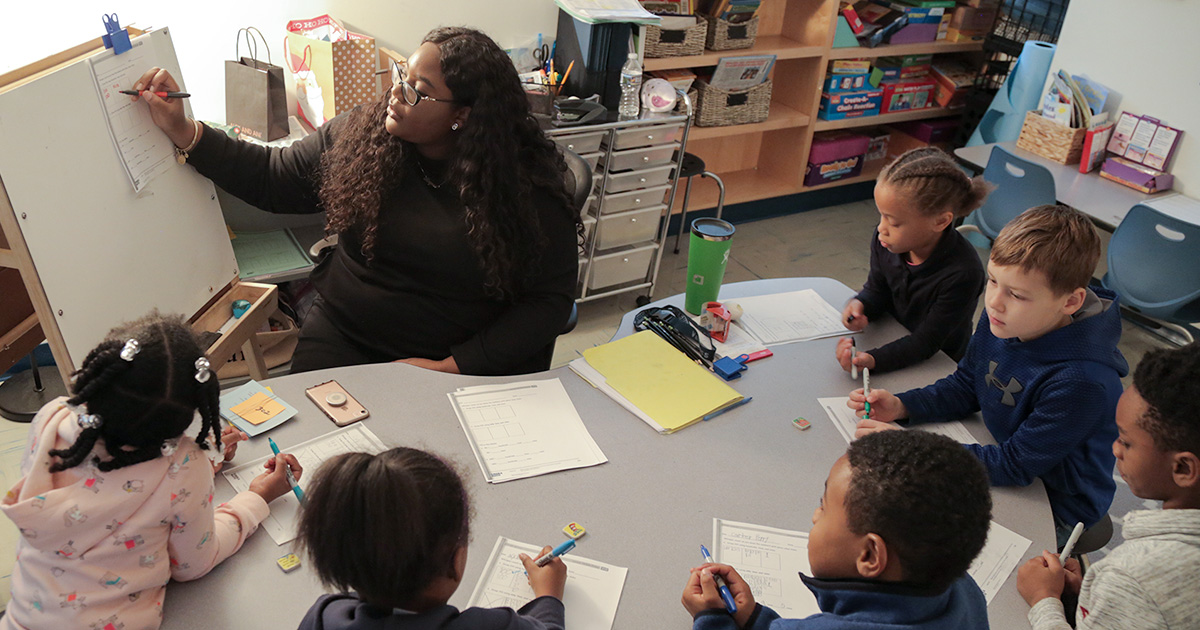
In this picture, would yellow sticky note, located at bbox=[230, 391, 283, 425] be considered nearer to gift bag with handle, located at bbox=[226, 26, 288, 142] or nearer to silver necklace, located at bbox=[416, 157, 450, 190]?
silver necklace, located at bbox=[416, 157, 450, 190]

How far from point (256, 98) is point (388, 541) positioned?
2109 millimetres

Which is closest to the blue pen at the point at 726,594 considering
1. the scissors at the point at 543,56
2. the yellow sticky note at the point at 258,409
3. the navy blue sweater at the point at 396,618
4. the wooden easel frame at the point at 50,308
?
the navy blue sweater at the point at 396,618

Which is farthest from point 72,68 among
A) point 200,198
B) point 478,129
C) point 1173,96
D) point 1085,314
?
point 1173,96

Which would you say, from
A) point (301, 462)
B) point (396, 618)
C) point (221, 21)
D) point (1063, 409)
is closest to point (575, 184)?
point (301, 462)

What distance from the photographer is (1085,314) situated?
1522 millimetres

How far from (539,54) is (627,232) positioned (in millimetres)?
811

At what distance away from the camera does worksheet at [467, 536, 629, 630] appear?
1.16m

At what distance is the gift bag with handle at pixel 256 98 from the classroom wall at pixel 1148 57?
135 inches

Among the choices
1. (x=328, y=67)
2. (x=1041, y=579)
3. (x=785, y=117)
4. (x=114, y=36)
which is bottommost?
(x=785, y=117)

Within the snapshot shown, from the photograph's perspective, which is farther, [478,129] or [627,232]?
[627,232]

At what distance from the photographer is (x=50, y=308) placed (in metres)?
1.54

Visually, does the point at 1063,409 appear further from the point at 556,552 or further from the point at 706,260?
the point at 556,552

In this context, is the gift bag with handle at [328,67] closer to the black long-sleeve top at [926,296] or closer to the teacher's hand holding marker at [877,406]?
the black long-sleeve top at [926,296]

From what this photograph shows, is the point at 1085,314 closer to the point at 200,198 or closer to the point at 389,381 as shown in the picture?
the point at 389,381
